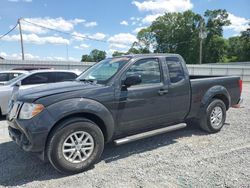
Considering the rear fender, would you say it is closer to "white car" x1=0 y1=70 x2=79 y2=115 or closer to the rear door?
the rear door

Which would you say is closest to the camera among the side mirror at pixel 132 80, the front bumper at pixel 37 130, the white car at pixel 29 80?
the front bumper at pixel 37 130

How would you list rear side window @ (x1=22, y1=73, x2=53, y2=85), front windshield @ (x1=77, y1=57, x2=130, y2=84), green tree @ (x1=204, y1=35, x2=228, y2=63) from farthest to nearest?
1. green tree @ (x1=204, y1=35, x2=228, y2=63)
2. rear side window @ (x1=22, y1=73, x2=53, y2=85)
3. front windshield @ (x1=77, y1=57, x2=130, y2=84)

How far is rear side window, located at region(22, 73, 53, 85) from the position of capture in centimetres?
807

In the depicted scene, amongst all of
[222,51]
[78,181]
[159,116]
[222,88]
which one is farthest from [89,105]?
[222,51]

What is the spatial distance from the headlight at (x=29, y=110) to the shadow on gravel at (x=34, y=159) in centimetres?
92

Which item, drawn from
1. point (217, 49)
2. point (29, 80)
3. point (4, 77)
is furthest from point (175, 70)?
point (217, 49)

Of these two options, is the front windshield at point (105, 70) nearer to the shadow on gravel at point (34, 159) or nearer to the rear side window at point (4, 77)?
the shadow on gravel at point (34, 159)

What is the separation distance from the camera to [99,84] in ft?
14.3

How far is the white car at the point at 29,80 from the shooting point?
7586 millimetres

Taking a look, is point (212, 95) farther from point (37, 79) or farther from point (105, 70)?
point (37, 79)

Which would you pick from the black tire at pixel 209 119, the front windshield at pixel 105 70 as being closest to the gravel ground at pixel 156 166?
the black tire at pixel 209 119

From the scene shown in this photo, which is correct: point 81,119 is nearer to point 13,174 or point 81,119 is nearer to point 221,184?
point 13,174

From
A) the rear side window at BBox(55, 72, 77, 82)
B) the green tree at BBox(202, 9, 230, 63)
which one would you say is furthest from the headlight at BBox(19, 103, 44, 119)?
the green tree at BBox(202, 9, 230, 63)

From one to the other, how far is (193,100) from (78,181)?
9.73 ft
